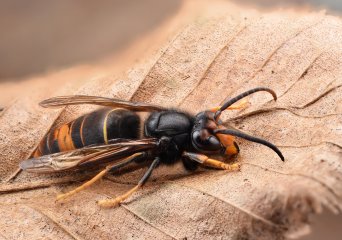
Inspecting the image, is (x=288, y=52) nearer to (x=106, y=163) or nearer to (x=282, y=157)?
(x=282, y=157)

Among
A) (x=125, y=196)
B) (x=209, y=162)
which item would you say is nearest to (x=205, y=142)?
(x=209, y=162)

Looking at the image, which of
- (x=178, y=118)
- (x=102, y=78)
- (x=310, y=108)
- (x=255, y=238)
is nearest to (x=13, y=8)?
(x=102, y=78)

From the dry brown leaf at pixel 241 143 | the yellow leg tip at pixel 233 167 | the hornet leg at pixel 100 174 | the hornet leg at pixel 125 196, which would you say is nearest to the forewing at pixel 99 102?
the dry brown leaf at pixel 241 143

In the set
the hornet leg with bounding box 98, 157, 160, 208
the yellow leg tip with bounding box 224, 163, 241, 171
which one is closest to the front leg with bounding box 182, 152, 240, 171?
the yellow leg tip with bounding box 224, 163, 241, 171

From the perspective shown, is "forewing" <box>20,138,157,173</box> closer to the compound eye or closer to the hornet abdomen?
the hornet abdomen

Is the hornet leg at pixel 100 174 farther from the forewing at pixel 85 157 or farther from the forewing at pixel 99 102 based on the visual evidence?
the forewing at pixel 99 102
